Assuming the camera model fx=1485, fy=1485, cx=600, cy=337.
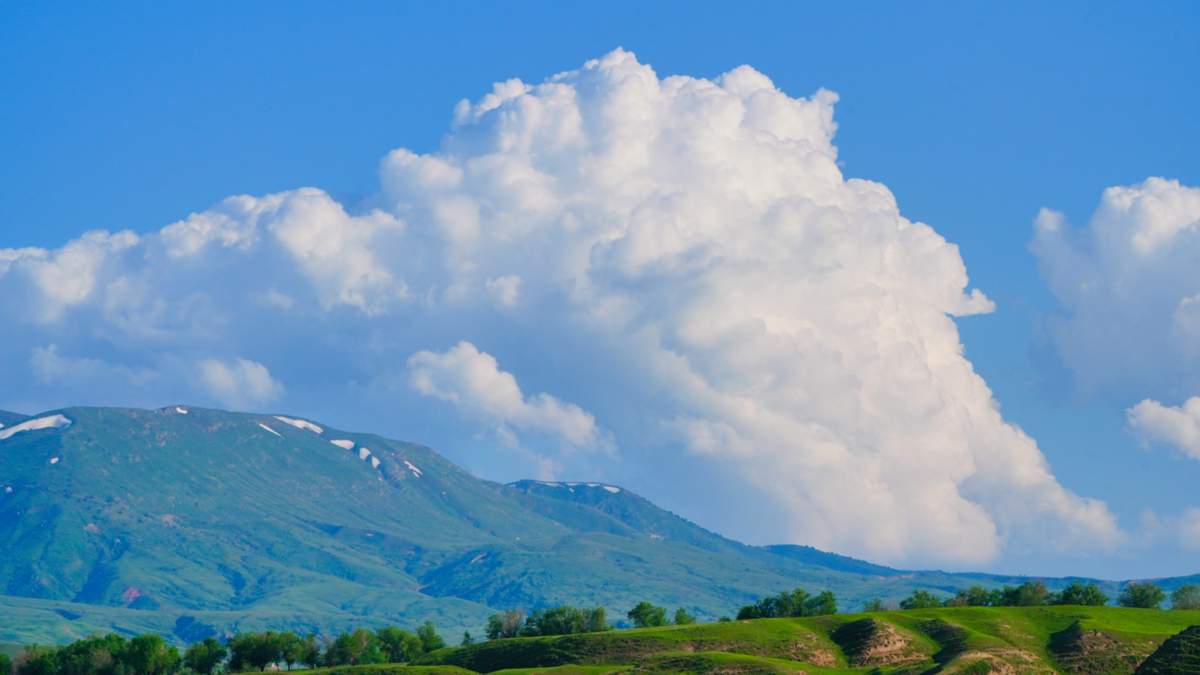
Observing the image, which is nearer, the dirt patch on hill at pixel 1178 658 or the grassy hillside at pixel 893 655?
the dirt patch on hill at pixel 1178 658

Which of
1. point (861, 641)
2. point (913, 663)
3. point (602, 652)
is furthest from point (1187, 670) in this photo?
point (602, 652)

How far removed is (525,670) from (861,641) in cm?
4557

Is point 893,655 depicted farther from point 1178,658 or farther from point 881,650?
point 1178,658

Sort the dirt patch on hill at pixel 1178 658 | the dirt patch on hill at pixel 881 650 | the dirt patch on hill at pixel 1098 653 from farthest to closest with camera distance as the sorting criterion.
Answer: the dirt patch on hill at pixel 881 650 < the dirt patch on hill at pixel 1098 653 < the dirt patch on hill at pixel 1178 658

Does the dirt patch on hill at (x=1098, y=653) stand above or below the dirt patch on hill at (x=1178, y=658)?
above

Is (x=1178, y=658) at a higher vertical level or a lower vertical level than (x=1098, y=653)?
lower

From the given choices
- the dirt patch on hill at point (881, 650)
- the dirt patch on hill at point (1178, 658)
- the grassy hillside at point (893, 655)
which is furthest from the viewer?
the dirt patch on hill at point (881, 650)

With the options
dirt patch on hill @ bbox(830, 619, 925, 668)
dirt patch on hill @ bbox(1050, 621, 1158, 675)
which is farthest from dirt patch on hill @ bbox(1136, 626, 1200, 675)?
dirt patch on hill @ bbox(830, 619, 925, 668)

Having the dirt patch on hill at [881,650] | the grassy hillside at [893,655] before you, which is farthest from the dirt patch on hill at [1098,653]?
the dirt patch on hill at [881,650]

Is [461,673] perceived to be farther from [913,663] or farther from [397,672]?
[913,663]

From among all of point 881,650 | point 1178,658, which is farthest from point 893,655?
point 1178,658

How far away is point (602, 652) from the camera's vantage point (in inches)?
7805

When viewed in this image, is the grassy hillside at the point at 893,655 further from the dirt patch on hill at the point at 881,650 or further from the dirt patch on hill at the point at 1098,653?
the dirt patch on hill at the point at 881,650

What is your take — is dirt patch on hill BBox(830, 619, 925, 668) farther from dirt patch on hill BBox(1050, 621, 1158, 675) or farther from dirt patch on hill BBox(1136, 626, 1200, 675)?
dirt patch on hill BBox(1136, 626, 1200, 675)
